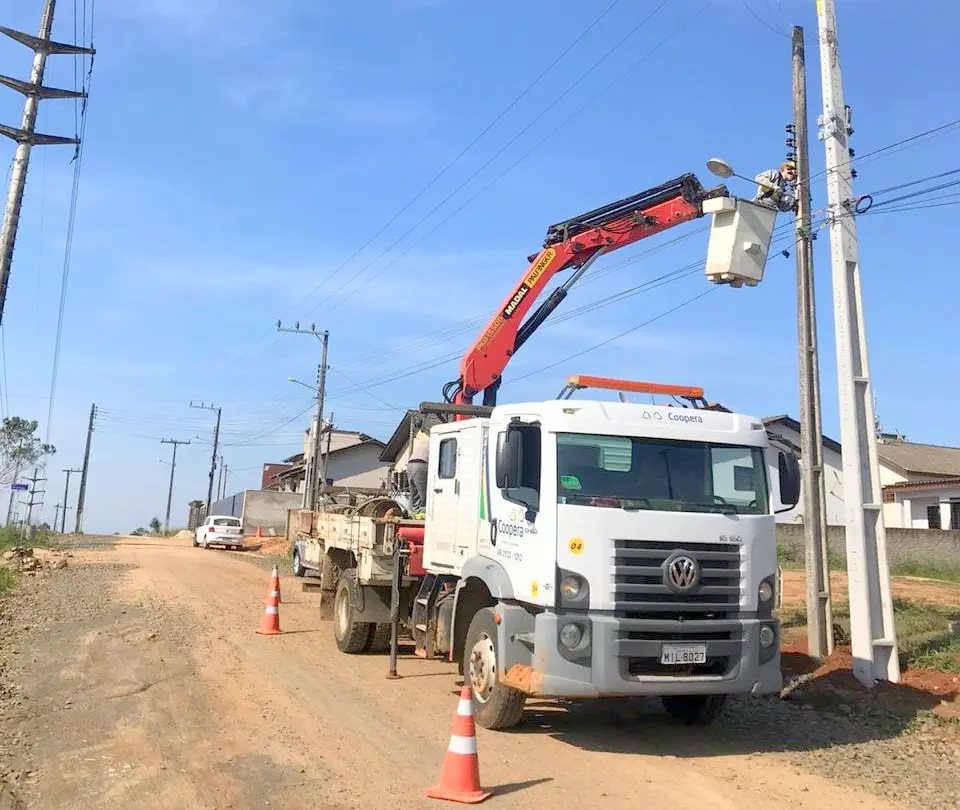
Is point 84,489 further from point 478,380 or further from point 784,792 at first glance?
point 784,792

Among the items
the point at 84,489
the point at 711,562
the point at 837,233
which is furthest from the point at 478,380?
the point at 84,489

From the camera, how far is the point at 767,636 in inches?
289

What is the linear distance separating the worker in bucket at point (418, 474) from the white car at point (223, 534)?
2992cm

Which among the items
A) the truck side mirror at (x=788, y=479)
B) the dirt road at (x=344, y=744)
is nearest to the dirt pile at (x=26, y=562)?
the dirt road at (x=344, y=744)

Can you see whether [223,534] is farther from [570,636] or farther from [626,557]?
[626,557]

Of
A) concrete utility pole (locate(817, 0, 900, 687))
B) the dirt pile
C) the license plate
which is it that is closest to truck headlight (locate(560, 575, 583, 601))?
the license plate

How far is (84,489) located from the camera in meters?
64.4

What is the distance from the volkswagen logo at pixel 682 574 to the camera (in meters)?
6.94

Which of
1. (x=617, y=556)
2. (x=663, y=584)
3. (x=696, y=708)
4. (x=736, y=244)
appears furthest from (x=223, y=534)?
(x=663, y=584)

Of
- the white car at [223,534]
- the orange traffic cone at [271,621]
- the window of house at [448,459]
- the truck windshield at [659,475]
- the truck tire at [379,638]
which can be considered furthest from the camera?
the white car at [223,534]

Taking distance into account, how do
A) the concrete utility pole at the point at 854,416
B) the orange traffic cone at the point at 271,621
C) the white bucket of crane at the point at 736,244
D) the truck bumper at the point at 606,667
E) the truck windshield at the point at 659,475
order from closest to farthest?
the truck bumper at the point at 606,667
the truck windshield at the point at 659,475
the concrete utility pole at the point at 854,416
the white bucket of crane at the point at 736,244
the orange traffic cone at the point at 271,621

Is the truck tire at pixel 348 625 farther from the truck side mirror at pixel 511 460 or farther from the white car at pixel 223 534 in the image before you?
the white car at pixel 223 534

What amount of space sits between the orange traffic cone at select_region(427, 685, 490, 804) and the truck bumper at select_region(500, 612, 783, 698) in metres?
1.08

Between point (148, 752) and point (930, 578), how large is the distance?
23619 millimetres
